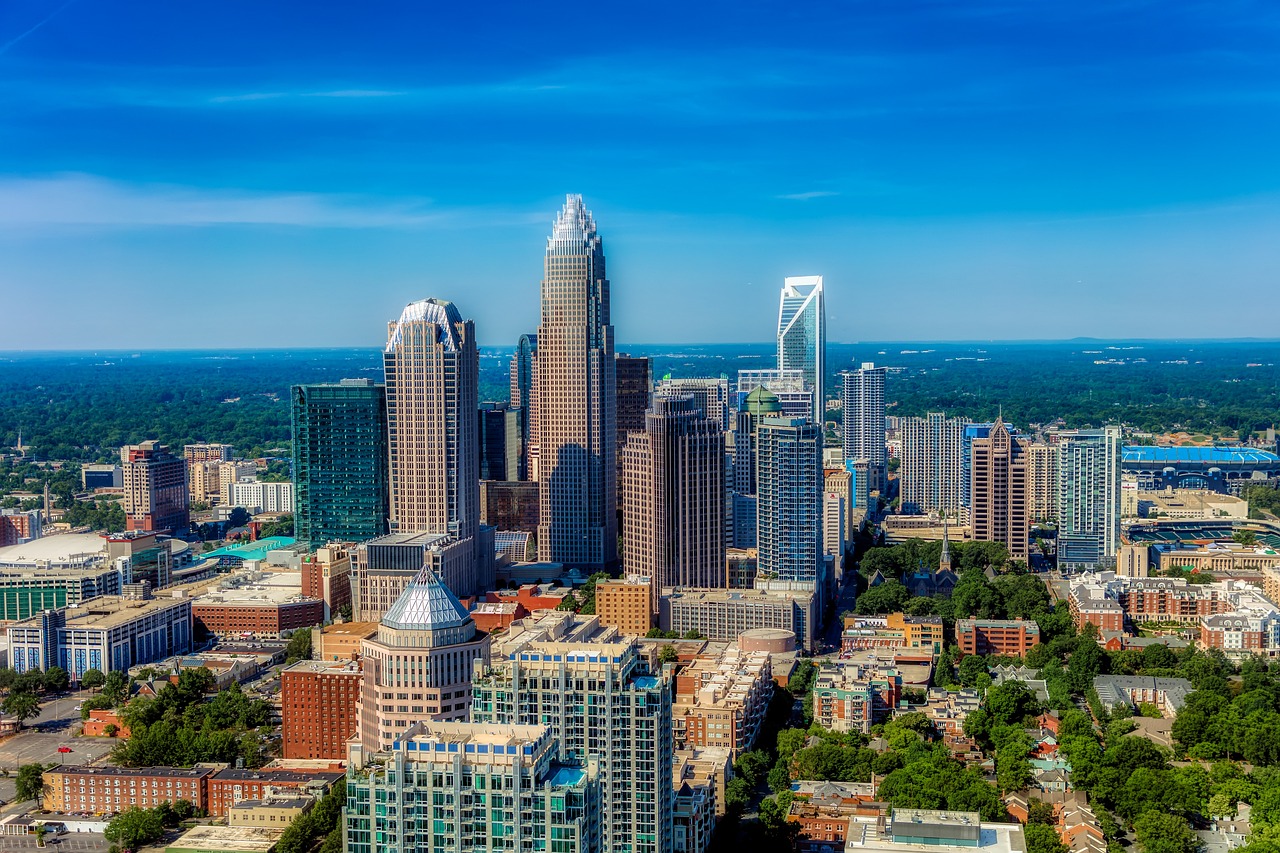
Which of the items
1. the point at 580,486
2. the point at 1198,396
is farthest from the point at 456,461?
the point at 1198,396

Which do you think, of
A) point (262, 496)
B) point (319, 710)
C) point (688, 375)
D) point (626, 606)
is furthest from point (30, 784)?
point (688, 375)

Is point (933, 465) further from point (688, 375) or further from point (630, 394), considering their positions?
point (688, 375)

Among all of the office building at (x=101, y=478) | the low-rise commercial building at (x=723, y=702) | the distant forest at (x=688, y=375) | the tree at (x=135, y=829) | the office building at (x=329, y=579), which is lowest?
the tree at (x=135, y=829)

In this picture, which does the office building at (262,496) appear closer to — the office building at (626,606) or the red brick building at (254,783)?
the office building at (626,606)

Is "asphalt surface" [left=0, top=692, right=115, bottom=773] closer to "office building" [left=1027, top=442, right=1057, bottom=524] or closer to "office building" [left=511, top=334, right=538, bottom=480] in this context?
"office building" [left=511, top=334, right=538, bottom=480]

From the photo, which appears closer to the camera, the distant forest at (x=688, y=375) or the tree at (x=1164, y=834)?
the tree at (x=1164, y=834)

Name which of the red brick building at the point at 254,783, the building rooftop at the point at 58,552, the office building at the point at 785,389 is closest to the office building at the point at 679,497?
the office building at the point at 785,389
